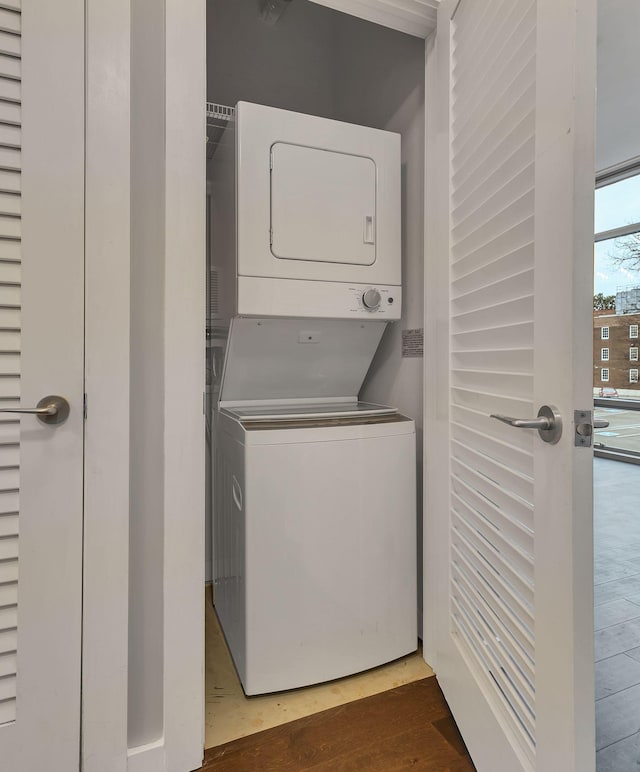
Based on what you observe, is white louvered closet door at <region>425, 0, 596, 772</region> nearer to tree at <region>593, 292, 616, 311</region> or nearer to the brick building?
the brick building

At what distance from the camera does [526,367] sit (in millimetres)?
927

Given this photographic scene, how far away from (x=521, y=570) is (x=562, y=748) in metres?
0.28

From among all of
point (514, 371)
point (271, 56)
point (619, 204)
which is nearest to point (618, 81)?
point (619, 204)

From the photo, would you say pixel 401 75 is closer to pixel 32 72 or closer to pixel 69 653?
pixel 32 72

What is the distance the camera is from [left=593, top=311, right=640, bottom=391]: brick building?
13.5 feet

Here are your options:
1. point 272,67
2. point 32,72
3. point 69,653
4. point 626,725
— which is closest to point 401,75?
point 272,67

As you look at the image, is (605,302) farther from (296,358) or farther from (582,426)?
(582,426)

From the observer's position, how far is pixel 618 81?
286cm

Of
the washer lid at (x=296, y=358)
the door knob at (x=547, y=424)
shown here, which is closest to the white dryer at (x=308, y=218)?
the washer lid at (x=296, y=358)

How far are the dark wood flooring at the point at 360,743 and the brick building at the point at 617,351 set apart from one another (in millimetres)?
3652

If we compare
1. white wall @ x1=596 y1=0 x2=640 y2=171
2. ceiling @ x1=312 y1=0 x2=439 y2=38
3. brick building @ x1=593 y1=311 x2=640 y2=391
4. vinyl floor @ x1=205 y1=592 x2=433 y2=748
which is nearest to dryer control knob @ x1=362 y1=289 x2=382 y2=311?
ceiling @ x1=312 y1=0 x2=439 y2=38

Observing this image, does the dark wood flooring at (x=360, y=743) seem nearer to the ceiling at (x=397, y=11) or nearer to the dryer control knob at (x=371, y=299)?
the dryer control knob at (x=371, y=299)

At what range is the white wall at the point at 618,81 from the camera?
2.32 metres

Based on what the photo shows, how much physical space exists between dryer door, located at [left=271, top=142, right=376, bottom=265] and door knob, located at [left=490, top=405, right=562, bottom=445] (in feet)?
3.18
